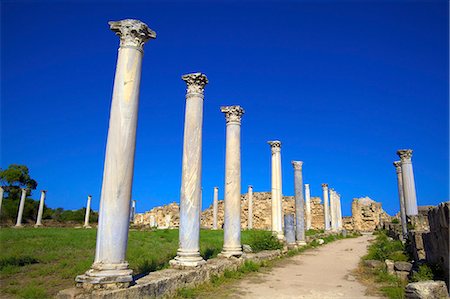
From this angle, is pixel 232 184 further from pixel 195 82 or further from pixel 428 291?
pixel 428 291

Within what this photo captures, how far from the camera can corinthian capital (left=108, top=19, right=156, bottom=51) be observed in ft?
22.6

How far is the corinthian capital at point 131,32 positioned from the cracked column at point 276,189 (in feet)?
39.7

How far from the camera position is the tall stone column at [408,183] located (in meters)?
18.0

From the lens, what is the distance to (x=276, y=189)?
1773 centimetres

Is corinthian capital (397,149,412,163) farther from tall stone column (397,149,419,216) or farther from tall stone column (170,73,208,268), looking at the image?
tall stone column (170,73,208,268)

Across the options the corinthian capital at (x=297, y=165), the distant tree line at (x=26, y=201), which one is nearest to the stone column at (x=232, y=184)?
the corinthian capital at (x=297, y=165)

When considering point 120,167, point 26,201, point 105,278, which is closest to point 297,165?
point 120,167

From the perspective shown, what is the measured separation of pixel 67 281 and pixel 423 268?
28.0 feet

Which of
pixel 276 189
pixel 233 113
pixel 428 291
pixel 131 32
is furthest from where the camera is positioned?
pixel 276 189

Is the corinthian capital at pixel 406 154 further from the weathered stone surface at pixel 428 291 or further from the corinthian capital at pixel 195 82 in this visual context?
the weathered stone surface at pixel 428 291

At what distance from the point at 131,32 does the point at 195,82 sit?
294 centimetres

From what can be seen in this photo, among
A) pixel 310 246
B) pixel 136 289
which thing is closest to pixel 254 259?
pixel 136 289

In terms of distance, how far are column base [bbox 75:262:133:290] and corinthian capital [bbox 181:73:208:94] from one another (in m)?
5.49

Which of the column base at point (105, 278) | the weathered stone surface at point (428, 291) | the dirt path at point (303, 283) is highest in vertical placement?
the column base at point (105, 278)
